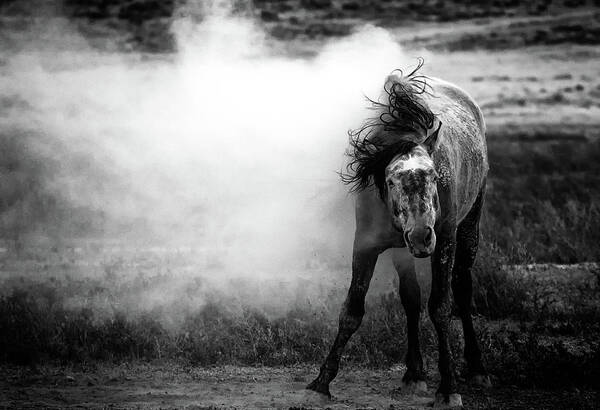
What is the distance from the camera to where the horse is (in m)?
5.93

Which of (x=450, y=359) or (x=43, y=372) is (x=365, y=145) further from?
(x=43, y=372)

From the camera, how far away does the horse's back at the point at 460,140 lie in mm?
6938

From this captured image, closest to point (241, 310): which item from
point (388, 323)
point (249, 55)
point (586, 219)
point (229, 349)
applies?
point (229, 349)

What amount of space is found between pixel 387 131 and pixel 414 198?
3.42 ft

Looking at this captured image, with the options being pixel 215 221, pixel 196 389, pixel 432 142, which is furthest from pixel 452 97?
pixel 215 221

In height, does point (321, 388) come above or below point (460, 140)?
below

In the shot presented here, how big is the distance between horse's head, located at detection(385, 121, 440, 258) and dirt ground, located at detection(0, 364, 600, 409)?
1610 millimetres

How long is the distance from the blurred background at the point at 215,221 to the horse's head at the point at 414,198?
162cm

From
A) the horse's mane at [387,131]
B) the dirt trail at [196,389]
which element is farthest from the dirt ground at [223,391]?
the horse's mane at [387,131]

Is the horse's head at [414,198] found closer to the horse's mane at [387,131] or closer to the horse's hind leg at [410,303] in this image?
the horse's mane at [387,131]

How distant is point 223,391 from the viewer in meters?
7.07

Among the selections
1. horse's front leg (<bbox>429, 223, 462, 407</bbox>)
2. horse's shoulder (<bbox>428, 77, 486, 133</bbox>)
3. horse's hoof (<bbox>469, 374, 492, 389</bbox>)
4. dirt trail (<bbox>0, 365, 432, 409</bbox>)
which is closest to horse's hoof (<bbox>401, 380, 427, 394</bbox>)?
dirt trail (<bbox>0, 365, 432, 409</bbox>)

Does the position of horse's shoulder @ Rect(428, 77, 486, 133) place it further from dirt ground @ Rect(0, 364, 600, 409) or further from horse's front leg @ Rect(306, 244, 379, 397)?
dirt ground @ Rect(0, 364, 600, 409)

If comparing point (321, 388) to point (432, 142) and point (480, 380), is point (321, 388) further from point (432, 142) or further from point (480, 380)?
point (432, 142)
